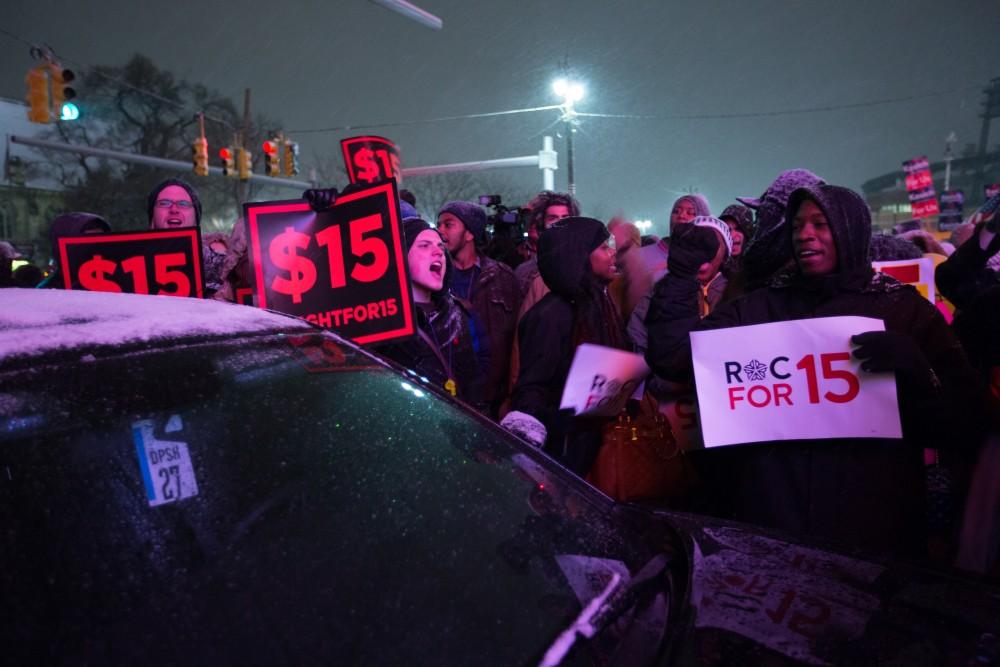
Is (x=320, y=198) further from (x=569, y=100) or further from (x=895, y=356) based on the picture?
(x=569, y=100)

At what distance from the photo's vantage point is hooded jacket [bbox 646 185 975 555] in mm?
2219

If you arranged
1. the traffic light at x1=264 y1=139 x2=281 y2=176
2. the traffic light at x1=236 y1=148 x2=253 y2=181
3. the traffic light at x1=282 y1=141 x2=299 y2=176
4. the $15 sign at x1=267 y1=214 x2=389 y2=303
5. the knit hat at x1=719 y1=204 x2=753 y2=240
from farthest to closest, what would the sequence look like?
the traffic light at x1=282 y1=141 x2=299 y2=176 → the traffic light at x1=236 y1=148 x2=253 y2=181 → the traffic light at x1=264 y1=139 x2=281 y2=176 → the knit hat at x1=719 y1=204 x2=753 y2=240 → the $15 sign at x1=267 y1=214 x2=389 y2=303

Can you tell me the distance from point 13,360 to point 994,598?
1981mm

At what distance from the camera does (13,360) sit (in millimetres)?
1253

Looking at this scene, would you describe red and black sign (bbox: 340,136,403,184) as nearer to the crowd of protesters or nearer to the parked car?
the crowd of protesters

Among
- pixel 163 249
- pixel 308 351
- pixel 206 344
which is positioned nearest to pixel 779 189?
pixel 308 351

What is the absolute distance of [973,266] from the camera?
3.29 metres

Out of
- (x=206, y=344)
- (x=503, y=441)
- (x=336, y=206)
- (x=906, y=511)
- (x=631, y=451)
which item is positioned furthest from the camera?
(x=336, y=206)

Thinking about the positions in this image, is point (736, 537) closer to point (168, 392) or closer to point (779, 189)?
point (168, 392)

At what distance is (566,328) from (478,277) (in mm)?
1861

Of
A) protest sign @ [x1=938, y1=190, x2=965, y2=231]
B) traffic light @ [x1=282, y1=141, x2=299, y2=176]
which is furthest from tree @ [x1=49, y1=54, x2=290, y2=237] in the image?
protest sign @ [x1=938, y1=190, x2=965, y2=231]

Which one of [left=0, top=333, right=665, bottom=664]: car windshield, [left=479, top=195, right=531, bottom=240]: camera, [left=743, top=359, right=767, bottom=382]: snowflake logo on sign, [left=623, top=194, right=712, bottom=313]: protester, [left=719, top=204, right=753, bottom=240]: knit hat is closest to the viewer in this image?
[left=0, top=333, right=665, bottom=664]: car windshield

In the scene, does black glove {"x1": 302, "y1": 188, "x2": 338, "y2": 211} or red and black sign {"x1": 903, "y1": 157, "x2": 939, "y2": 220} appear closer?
black glove {"x1": 302, "y1": 188, "x2": 338, "y2": 211}

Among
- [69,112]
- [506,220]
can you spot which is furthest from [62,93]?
[506,220]
